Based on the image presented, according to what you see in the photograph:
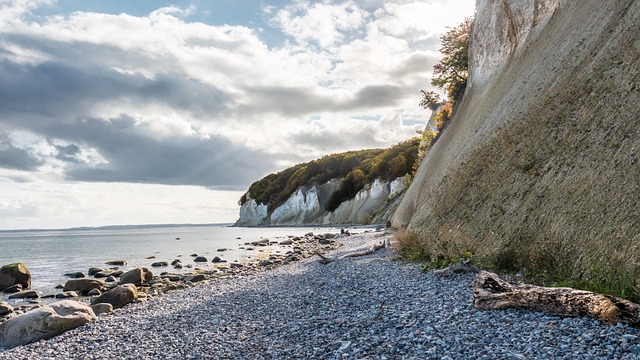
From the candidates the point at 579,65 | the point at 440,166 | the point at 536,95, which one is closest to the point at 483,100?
the point at 440,166

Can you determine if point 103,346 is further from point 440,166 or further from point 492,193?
point 440,166

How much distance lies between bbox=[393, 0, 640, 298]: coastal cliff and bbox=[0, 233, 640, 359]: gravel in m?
2.15

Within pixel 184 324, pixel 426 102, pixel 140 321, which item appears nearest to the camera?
pixel 184 324

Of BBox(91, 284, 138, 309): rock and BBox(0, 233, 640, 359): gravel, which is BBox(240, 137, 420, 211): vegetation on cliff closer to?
BBox(91, 284, 138, 309): rock

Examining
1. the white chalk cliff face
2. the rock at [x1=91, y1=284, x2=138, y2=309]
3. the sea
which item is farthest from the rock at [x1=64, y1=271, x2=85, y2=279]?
the white chalk cliff face

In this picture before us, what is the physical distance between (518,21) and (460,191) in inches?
519

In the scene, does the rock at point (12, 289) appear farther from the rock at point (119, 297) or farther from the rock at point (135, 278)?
the rock at point (119, 297)

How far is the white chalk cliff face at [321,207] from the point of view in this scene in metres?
75.0

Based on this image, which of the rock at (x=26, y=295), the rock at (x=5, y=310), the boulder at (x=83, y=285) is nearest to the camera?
the rock at (x=5, y=310)

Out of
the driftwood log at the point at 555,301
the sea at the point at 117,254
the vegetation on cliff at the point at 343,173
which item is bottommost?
Result: the sea at the point at 117,254

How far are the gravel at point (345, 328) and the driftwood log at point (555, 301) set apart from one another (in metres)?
0.17

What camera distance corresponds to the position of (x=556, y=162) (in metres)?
12.9

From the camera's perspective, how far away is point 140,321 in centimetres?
1253

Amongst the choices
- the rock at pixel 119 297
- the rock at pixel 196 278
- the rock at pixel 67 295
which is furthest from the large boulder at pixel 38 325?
the rock at pixel 196 278
